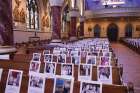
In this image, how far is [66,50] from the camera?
817 centimetres

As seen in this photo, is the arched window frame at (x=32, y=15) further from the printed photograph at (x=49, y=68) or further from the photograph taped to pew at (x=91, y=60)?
the printed photograph at (x=49, y=68)

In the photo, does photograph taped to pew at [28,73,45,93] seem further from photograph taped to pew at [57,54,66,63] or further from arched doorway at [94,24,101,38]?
arched doorway at [94,24,101,38]

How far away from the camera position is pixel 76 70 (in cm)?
384

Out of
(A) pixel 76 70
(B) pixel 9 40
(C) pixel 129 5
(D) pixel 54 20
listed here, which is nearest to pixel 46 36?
(D) pixel 54 20

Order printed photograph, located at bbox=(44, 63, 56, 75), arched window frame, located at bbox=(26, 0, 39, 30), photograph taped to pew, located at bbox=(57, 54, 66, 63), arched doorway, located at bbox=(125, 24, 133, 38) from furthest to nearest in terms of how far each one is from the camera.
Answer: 1. arched doorway, located at bbox=(125, 24, 133, 38)
2. arched window frame, located at bbox=(26, 0, 39, 30)
3. photograph taped to pew, located at bbox=(57, 54, 66, 63)
4. printed photograph, located at bbox=(44, 63, 56, 75)

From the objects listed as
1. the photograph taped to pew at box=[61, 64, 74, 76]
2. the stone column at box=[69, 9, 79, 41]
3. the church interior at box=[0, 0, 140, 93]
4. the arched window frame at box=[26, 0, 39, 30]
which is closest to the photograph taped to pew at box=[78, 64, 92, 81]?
the church interior at box=[0, 0, 140, 93]

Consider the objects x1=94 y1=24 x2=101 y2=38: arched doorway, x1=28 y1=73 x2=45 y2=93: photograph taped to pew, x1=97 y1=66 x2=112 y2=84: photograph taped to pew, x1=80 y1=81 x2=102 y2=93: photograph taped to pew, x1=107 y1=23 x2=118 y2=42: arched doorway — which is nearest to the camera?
x1=80 y1=81 x2=102 y2=93: photograph taped to pew

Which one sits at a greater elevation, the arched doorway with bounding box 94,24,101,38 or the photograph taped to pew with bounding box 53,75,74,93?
the photograph taped to pew with bounding box 53,75,74,93

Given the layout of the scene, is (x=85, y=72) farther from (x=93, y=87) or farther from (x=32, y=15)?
(x=32, y=15)

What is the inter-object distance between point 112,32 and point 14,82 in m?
40.7

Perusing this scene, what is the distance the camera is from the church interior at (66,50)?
9.39 ft

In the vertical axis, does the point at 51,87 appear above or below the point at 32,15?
below

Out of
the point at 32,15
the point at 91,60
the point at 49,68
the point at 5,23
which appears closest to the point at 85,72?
the point at 49,68

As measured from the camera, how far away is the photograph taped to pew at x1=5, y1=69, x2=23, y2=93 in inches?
122
